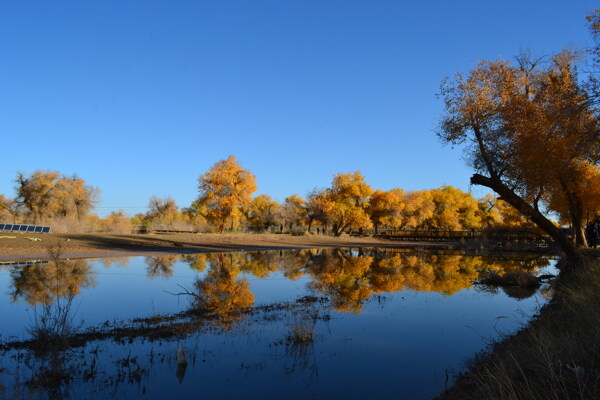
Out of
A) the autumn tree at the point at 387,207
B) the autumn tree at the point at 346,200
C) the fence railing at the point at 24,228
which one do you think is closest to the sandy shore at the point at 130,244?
the fence railing at the point at 24,228

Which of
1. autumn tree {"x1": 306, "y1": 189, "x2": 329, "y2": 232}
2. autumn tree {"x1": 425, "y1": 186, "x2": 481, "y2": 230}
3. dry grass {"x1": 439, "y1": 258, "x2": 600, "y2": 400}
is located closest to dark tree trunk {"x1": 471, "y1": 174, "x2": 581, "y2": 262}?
dry grass {"x1": 439, "y1": 258, "x2": 600, "y2": 400}

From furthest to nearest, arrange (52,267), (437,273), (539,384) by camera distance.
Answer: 1. (437,273)
2. (52,267)
3. (539,384)

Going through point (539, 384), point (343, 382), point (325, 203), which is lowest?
point (343, 382)

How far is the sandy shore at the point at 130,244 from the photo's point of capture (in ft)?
103

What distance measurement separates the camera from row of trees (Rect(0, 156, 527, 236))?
55.1 meters

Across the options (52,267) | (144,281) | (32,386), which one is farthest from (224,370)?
(52,267)

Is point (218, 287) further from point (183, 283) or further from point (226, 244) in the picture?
point (226, 244)

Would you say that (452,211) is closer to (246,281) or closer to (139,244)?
(139,244)

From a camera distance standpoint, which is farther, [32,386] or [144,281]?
[144,281]

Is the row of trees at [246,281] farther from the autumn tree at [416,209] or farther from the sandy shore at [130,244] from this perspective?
the autumn tree at [416,209]

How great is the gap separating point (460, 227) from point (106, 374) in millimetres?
92929

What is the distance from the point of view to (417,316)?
556 inches

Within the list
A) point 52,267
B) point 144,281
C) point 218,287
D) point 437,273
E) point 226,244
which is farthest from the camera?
point 226,244

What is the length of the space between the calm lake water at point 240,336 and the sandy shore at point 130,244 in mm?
7976
